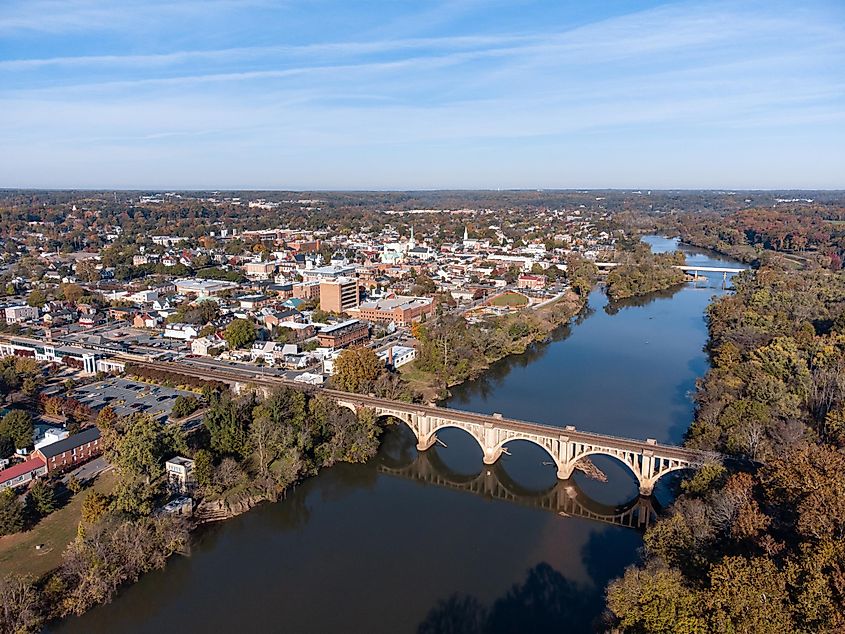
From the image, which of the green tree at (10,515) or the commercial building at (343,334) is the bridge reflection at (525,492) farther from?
the commercial building at (343,334)

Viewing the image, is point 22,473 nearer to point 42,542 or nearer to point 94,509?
point 42,542

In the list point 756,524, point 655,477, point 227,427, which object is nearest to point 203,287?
point 227,427

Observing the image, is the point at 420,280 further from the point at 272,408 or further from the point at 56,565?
the point at 56,565

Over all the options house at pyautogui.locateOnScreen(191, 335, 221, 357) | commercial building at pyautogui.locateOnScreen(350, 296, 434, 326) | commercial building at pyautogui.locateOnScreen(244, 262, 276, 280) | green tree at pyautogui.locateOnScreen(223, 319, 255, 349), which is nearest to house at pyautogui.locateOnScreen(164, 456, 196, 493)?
green tree at pyautogui.locateOnScreen(223, 319, 255, 349)

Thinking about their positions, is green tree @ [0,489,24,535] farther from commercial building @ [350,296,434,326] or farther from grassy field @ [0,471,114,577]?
commercial building @ [350,296,434,326]

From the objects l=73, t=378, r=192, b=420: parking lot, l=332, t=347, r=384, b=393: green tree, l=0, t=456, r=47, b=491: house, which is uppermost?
l=332, t=347, r=384, b=393: green tree
